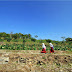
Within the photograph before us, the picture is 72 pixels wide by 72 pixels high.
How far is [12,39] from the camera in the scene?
12812mm

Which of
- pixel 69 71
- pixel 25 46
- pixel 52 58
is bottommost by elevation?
pixel 69 71

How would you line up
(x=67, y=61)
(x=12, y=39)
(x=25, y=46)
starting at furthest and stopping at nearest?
1. (x=12, y=39)
2. (x=25, y=46)
3. (x=67, y=61)

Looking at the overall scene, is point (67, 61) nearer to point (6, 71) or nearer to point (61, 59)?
point (61, 59)

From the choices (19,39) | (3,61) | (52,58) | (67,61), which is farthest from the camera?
(19,39)

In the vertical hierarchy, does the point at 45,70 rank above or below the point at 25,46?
below

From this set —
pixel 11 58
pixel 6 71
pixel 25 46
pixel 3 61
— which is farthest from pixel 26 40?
pixel 6 71

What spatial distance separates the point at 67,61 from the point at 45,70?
1.97 m

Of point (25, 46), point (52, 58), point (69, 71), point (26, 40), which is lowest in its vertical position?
point (69, 71)

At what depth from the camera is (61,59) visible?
15.8 feet

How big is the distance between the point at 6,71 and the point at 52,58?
10.8 ft

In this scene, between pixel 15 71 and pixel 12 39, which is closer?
pixel 15 71

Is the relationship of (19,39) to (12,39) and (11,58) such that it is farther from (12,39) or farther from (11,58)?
(11,58)

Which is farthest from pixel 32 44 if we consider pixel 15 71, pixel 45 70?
pixel 15 71

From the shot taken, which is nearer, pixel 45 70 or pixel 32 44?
pixel 45 70
